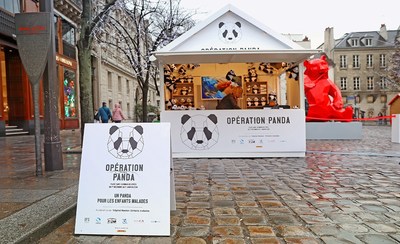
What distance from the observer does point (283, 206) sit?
429cm

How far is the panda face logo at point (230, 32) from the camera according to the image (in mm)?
8667

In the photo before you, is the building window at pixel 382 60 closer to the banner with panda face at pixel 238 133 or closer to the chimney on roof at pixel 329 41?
the chimney on roof at pixel 329 41

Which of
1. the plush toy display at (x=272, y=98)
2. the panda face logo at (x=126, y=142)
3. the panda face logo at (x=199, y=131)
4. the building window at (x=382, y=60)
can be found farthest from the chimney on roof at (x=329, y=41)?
the panda face logo at (x=126, y=142)

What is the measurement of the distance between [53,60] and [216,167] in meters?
3.94

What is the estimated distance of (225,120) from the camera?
29.7ft

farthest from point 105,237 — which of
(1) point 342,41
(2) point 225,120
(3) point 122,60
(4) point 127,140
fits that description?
(1) point 342,41

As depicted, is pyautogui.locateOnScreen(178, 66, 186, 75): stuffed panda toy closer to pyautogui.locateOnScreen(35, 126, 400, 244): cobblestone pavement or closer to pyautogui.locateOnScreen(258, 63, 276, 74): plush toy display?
pyautogui.locateOnScreen(258, 63, 276, 74): plush toy display

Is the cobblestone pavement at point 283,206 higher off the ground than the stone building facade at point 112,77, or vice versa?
the stone building facade at point 112,77

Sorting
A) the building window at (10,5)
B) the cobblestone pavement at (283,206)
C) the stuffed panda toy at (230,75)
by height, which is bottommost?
the cobblestone pavement at (283,206)

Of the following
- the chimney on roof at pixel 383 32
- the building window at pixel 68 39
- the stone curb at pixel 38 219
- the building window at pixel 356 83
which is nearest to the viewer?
the stone curb at pixel 38 219

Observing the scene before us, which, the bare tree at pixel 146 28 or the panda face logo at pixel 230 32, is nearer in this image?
the panda face logo at pixel 230 32

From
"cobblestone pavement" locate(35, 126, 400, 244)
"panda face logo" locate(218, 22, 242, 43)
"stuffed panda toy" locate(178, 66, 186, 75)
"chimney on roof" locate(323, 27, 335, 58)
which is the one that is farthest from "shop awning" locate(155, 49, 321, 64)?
"chimney on roof" locate(323, 27, 335, 58)

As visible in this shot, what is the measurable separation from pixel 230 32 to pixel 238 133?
8.51 ft

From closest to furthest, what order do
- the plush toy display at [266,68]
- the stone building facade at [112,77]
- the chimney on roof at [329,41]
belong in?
the plush toy display at [266,68] < the stone building facade at [112,77] < the chimney on roof at [329,41]
